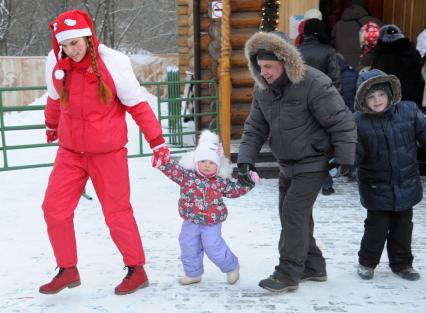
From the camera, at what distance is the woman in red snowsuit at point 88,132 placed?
3.47 meters

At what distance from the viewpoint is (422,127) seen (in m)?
3.77

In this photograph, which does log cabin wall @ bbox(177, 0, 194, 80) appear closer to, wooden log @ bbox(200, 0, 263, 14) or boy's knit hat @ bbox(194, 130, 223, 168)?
wooden log @ bbox(200, 0, 263, 14)

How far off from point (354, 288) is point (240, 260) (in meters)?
0.92

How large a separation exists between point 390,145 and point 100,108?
1.90 metres

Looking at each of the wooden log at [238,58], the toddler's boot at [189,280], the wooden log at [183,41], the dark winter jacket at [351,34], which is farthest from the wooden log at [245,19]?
the wooden log at [183,41]

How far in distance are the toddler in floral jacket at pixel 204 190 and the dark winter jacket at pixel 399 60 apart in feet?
10.3

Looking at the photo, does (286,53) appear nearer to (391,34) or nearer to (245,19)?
(391,34)

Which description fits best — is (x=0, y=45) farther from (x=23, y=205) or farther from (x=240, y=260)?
(x=240, y=260)

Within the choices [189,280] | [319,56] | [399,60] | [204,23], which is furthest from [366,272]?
[204,23]

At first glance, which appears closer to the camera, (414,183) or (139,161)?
(414,183)

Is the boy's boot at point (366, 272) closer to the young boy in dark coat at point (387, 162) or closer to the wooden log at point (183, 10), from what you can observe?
the young boy in dark coat at point (387, 162)

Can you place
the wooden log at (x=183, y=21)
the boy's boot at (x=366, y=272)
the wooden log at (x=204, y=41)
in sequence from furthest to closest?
the wooden log at (x=183, y=21) → the wooden log at (x=204, y=41) → the boy's boot at (x=366, y=272)

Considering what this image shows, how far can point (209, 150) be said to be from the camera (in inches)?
144

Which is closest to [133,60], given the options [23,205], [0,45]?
[0,45]
